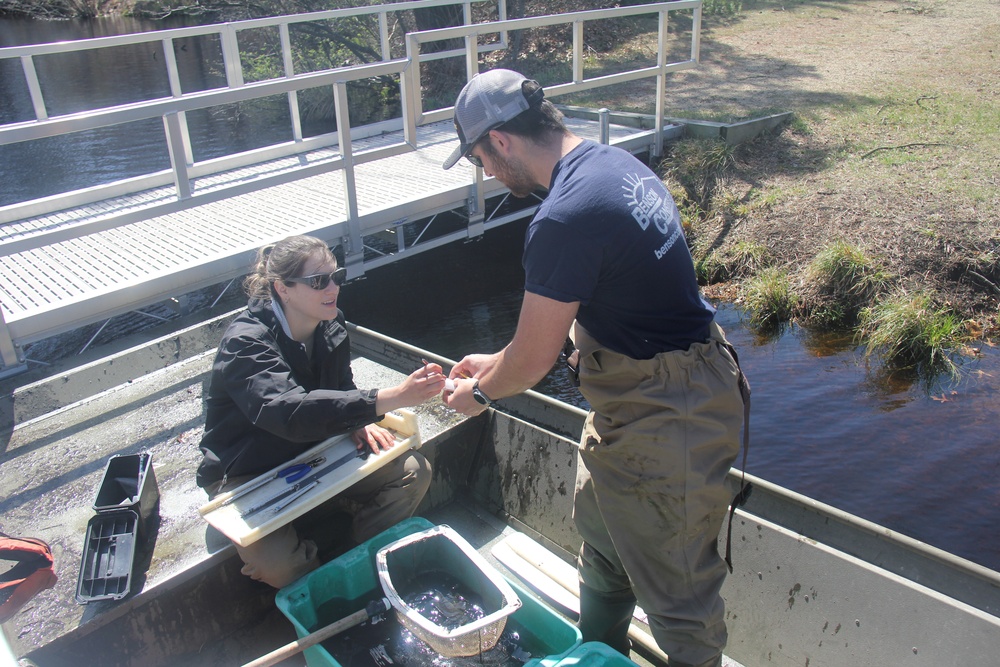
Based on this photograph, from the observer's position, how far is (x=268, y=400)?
9.17 ft

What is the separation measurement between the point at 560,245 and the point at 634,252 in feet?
0.70

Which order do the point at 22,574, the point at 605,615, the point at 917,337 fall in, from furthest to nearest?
1. the point at 917,337
2. the point at 605,615
3. the point at 22,574

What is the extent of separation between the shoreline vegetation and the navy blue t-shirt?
203 inches

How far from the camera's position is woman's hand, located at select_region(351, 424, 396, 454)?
3244 millimetres

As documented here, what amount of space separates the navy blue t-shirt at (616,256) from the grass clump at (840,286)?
5.37 meters

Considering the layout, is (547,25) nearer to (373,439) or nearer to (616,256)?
(373,439)

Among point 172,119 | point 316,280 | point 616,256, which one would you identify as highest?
point 616,256

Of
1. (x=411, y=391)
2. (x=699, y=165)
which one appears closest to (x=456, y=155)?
(x=411, y=391)

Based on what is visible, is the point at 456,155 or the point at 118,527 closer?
the point at 456,155

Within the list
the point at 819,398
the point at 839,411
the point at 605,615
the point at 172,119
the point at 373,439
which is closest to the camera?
the point at 605,615

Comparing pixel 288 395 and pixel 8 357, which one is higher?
pixel 288 395

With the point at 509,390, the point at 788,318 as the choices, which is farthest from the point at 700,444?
the point at 788,318

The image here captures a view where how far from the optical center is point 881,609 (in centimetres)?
272

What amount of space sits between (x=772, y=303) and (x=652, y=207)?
220 inches
